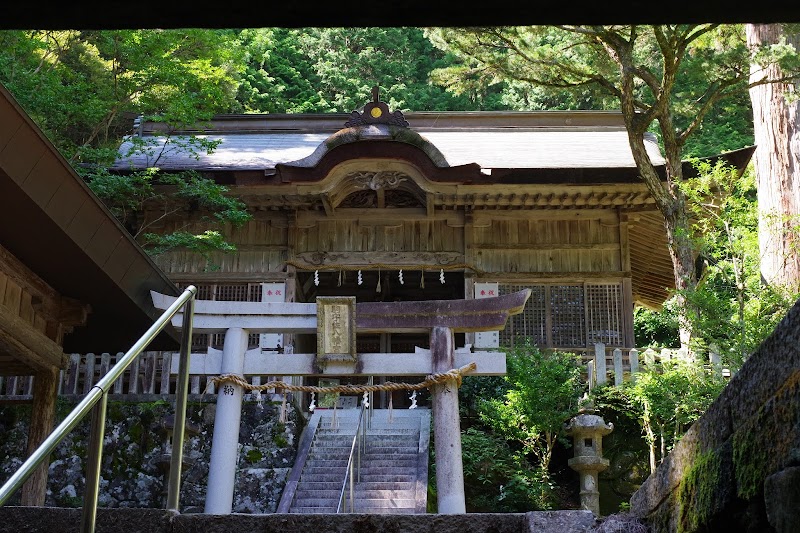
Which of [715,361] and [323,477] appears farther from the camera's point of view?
[323,477]

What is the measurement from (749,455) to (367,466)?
9.47 m

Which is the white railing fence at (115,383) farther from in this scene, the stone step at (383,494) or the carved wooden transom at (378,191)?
the carved wooden transom at (378,191)

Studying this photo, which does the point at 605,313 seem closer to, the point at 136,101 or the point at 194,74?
the point at 194,74

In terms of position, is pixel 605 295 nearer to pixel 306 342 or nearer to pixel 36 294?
pixel 306 342

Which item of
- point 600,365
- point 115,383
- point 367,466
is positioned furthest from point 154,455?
point 600,365

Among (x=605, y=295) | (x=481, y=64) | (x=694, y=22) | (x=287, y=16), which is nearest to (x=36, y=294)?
(x=287, y=16)

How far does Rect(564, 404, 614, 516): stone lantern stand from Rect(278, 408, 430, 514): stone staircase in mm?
1904

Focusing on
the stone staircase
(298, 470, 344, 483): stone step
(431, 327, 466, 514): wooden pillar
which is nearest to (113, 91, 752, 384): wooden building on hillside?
the stone staircase

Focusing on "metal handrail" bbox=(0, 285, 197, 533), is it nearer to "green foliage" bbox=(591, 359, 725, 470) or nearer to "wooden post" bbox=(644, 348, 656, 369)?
"green foliage" bbox=(591, 359, 725, 470)

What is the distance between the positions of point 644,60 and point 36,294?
18.2m

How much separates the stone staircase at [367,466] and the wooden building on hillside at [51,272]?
272cm

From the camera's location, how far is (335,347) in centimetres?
954

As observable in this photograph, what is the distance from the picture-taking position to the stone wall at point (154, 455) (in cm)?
1166

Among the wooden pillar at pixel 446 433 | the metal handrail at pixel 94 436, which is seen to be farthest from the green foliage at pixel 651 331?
the metal handrail at pixel 94 436
